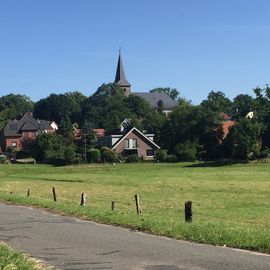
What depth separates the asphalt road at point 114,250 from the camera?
9438mm

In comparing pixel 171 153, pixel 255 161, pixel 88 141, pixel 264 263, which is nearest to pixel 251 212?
pixel 264 263

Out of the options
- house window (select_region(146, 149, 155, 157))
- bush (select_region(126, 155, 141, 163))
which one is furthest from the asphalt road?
house window (select_region(146, 149, 155, 157))

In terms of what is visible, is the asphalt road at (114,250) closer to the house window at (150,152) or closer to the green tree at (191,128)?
the green tree at (191,128)

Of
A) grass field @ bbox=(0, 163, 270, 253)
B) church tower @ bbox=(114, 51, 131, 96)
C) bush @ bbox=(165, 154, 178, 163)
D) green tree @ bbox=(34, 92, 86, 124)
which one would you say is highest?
church tower @ bbox=(114, 51, 131, 96)

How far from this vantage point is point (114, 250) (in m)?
11.1

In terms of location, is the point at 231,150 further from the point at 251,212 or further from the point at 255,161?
the point at 251,212

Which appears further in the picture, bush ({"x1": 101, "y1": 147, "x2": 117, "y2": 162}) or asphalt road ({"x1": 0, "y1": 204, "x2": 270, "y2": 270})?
bush ({"x1": 101, "y1": 147, "x2": 117, "y2": 162})

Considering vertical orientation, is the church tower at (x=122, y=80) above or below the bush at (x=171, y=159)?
above

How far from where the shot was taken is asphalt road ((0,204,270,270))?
31.0 ft

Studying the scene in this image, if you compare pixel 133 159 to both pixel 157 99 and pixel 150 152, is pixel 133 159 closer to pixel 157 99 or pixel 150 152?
pixel 150 152

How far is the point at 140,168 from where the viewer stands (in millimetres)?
81562

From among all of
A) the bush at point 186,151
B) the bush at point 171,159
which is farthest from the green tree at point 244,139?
the bush at point 171,159

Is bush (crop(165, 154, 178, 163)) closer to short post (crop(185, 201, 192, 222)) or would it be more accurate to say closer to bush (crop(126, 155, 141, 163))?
bush (crop(126, 155, 141, 163))

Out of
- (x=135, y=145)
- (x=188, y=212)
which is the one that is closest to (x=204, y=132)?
(x=135, y=145)
